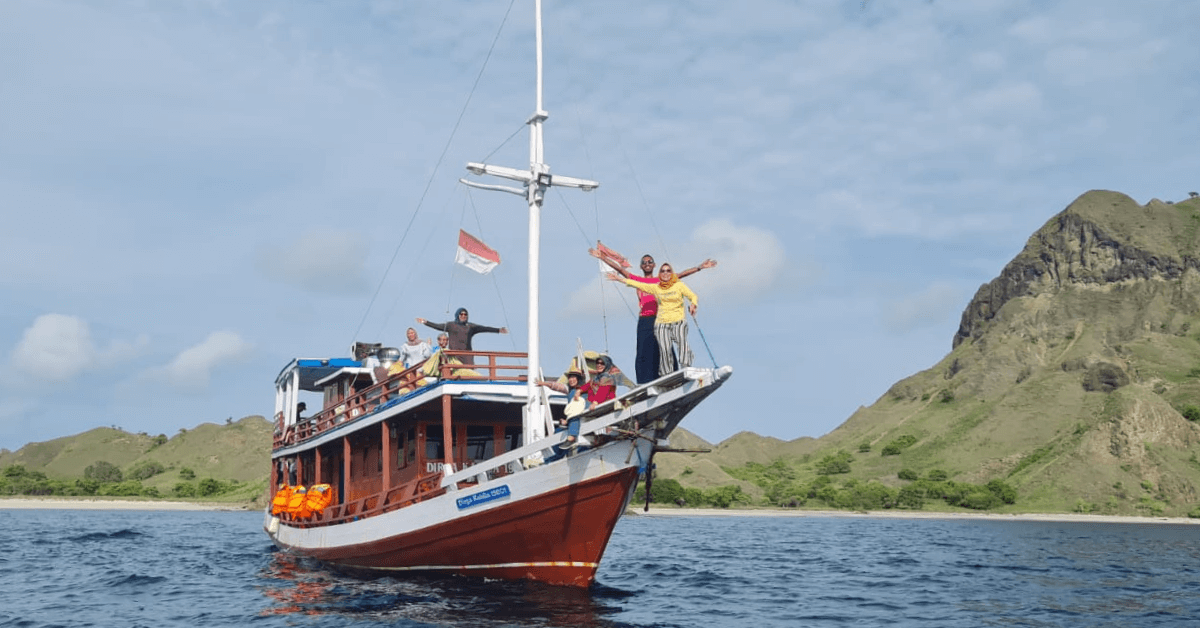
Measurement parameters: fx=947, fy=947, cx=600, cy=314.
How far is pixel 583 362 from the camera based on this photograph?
1869 cm

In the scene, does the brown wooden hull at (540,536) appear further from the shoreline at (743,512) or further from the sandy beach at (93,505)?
the sandy beach at (93,505)

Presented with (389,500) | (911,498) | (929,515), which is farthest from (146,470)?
(389,500)

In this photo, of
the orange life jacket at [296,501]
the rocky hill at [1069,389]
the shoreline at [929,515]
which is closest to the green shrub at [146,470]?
the rocky hill at [1069,389]

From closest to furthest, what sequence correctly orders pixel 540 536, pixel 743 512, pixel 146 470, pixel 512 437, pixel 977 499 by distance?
pixel 540 536 < pixel 512 437 < pixel 743 512 < pixel 977 499 < pixel 146 470

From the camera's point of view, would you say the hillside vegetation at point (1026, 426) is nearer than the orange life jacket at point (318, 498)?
No

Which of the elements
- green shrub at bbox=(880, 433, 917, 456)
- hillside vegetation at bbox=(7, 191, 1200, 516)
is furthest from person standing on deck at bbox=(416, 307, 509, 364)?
green shrub at bbox=(880, 433, 917, 456)

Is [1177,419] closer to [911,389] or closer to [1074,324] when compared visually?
[1074,324]

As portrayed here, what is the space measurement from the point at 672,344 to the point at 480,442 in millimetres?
7392

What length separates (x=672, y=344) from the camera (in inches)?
696

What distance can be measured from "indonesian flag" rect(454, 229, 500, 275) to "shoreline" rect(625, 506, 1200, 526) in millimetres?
56496

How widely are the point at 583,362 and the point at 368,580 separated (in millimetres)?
8115

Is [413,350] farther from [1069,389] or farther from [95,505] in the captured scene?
[1069,389]

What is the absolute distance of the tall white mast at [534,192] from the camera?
20.3m

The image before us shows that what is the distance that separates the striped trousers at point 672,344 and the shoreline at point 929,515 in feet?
193
